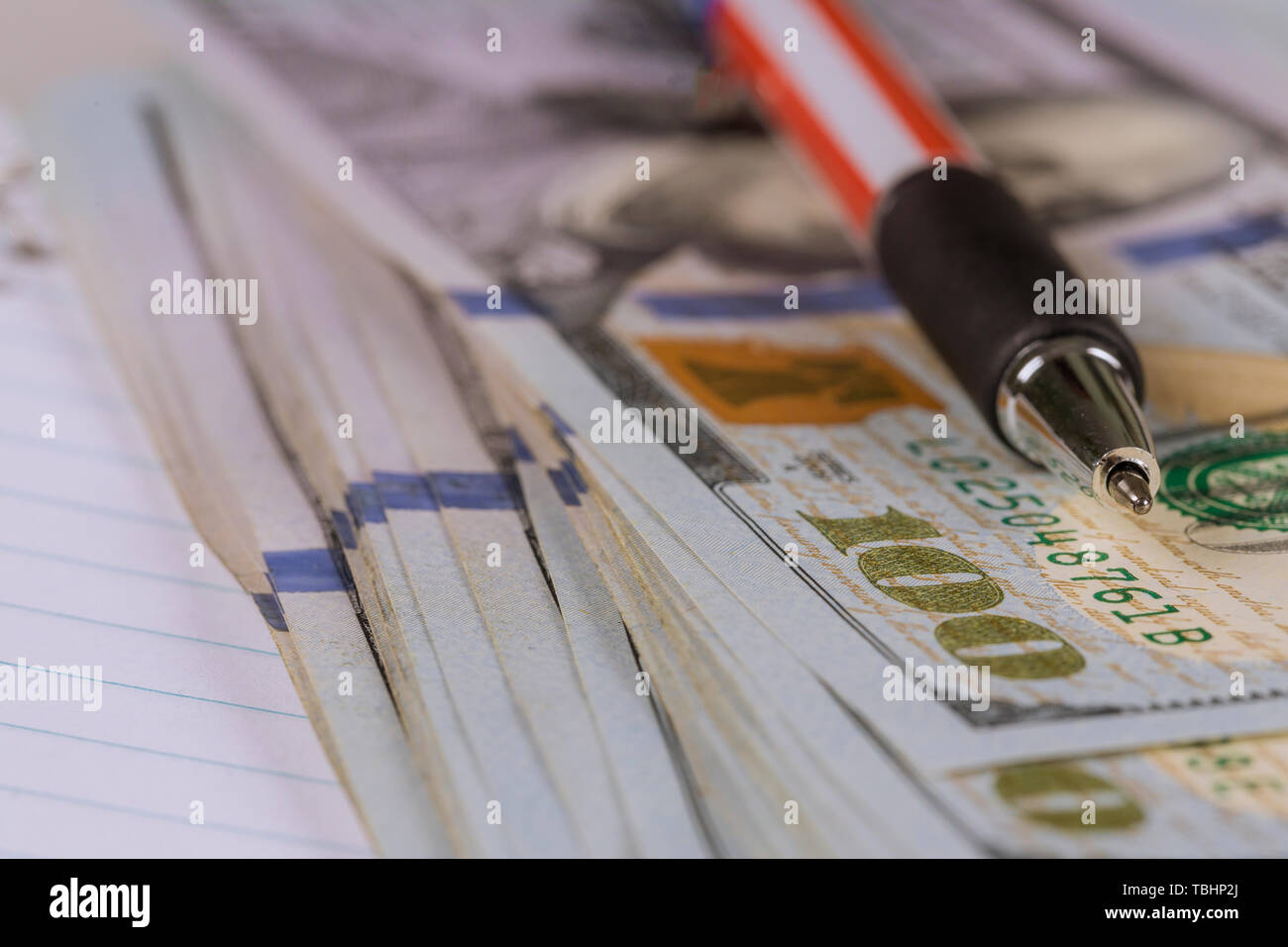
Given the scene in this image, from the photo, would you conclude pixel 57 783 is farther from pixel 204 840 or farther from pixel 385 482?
pixel 385 482

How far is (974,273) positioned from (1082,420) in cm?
8

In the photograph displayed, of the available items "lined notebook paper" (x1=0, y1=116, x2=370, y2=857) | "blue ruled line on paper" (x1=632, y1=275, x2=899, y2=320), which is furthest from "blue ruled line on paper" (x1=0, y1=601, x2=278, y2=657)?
"blue ruled line on paper" (x1=632, y1=275, x2=899, y2=320)

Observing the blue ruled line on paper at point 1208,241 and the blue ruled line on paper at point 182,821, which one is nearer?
the blue ruled line on paper at point 182,821

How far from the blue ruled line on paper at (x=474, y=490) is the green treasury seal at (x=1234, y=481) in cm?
24

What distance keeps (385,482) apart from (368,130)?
1.01 ft

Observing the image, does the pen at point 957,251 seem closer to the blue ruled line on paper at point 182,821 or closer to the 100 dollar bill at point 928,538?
the 100 dollar bill at point 928,538

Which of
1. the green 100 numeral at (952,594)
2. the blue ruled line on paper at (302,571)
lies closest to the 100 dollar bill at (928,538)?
the green 100 numeral at (952,594)

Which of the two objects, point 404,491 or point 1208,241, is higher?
point 1208,241

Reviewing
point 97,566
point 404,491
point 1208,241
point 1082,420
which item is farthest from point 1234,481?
point 97,566

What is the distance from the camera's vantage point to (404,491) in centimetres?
45

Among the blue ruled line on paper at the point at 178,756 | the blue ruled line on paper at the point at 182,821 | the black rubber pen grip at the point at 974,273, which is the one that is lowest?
the blue ruled line on paper at the point at 182,821

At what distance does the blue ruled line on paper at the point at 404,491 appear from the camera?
0.45m

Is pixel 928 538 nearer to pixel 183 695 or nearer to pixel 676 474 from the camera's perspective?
pixel 676 474

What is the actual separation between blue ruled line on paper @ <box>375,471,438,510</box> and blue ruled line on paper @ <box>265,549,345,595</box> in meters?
0.03
